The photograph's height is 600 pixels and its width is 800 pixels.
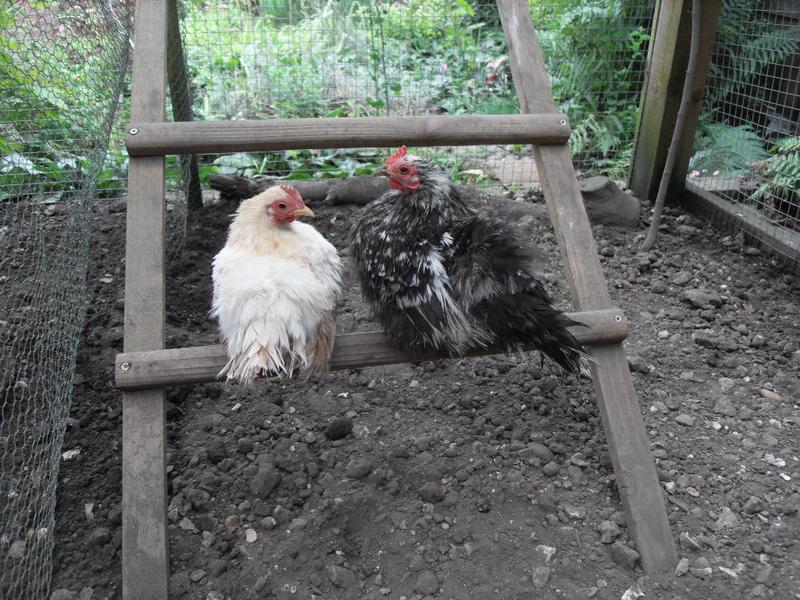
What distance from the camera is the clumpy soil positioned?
1776 millimetres

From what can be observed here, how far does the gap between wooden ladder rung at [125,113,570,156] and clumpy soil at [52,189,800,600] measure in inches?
19.4

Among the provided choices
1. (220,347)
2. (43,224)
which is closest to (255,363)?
(220,347)

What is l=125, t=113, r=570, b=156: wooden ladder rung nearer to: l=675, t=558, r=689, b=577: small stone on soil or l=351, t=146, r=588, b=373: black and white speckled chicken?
l=351, t=146, r=588, b=373: black and white speckled chicken

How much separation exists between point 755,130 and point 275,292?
3.21 m

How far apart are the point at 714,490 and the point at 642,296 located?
129 cm

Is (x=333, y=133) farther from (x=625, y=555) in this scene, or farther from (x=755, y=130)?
(x=755, y=130)

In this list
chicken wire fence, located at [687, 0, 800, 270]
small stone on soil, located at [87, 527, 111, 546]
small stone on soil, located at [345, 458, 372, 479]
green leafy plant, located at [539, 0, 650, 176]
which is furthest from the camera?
green leafy plant, located at [539, 0, 650, 176]

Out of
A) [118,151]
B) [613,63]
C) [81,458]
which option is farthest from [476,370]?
[613,63]

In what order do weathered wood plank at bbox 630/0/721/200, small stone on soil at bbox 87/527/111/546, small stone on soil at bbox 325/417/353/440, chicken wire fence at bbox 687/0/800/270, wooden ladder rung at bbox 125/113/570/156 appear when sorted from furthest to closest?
weathered wood plank at bbox 630/0/721/200, chicken wire fence at bbox 687/0/800/270, small stone on soil at bbox 325/417/353/440, wooden ladder rung at bbox 125/113/570/156, small stone on soil at bbox 87/527/111/546

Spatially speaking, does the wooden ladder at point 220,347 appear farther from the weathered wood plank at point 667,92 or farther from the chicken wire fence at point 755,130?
the chicken wire fence at point 755,130

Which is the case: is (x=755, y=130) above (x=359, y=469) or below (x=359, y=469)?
above

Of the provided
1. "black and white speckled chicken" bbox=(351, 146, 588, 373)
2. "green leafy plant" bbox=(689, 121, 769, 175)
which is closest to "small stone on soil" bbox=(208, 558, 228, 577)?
"black and white speckled chicken" bbox=(351, 146, 588, 373)

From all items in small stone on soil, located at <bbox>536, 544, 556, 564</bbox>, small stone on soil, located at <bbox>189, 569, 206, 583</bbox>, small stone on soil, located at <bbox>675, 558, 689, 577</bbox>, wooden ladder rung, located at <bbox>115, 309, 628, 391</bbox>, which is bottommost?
small stone on soil, located at <bbox>189, 569, 206, 583</bbox>

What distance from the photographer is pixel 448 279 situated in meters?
1.83
